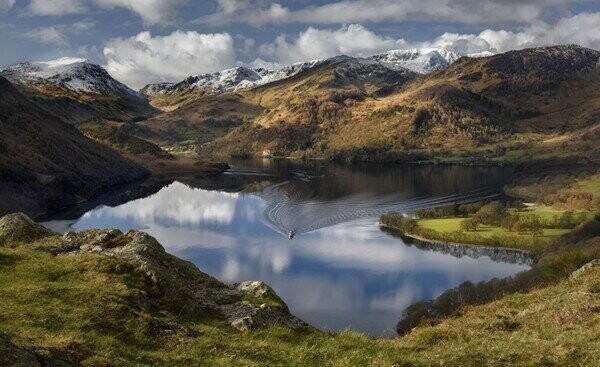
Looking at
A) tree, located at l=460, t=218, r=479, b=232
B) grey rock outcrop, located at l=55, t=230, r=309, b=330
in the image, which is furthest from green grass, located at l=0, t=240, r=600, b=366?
tree, located at l=460, t=218, r=479, b=232

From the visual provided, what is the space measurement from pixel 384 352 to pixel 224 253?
401 feet

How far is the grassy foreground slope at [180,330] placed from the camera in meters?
17.3

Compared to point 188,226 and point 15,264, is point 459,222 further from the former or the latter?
point 15,264

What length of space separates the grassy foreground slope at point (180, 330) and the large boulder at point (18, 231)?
3.01 m

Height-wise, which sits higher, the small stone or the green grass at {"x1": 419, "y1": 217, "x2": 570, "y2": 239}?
the small stone

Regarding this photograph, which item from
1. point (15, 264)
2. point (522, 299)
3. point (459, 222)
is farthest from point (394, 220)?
point (15, 264)

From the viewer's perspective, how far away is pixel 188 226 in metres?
176

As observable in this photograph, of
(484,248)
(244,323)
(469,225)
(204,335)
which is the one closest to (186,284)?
(244,323)

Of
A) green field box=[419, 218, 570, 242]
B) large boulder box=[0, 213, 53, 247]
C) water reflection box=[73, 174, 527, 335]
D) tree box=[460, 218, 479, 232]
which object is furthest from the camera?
tree box=[460, 218, 479, 232]

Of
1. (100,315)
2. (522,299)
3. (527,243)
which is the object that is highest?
(100,315)

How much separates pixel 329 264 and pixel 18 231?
102579mm

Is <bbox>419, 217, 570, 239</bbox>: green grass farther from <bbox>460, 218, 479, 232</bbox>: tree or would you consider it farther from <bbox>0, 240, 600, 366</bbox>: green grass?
<bbox>0, 240, 600, 366</bbox>: green grass

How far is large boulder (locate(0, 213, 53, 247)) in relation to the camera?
101 feet

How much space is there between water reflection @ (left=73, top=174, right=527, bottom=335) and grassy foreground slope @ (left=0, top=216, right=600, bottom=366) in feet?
212
